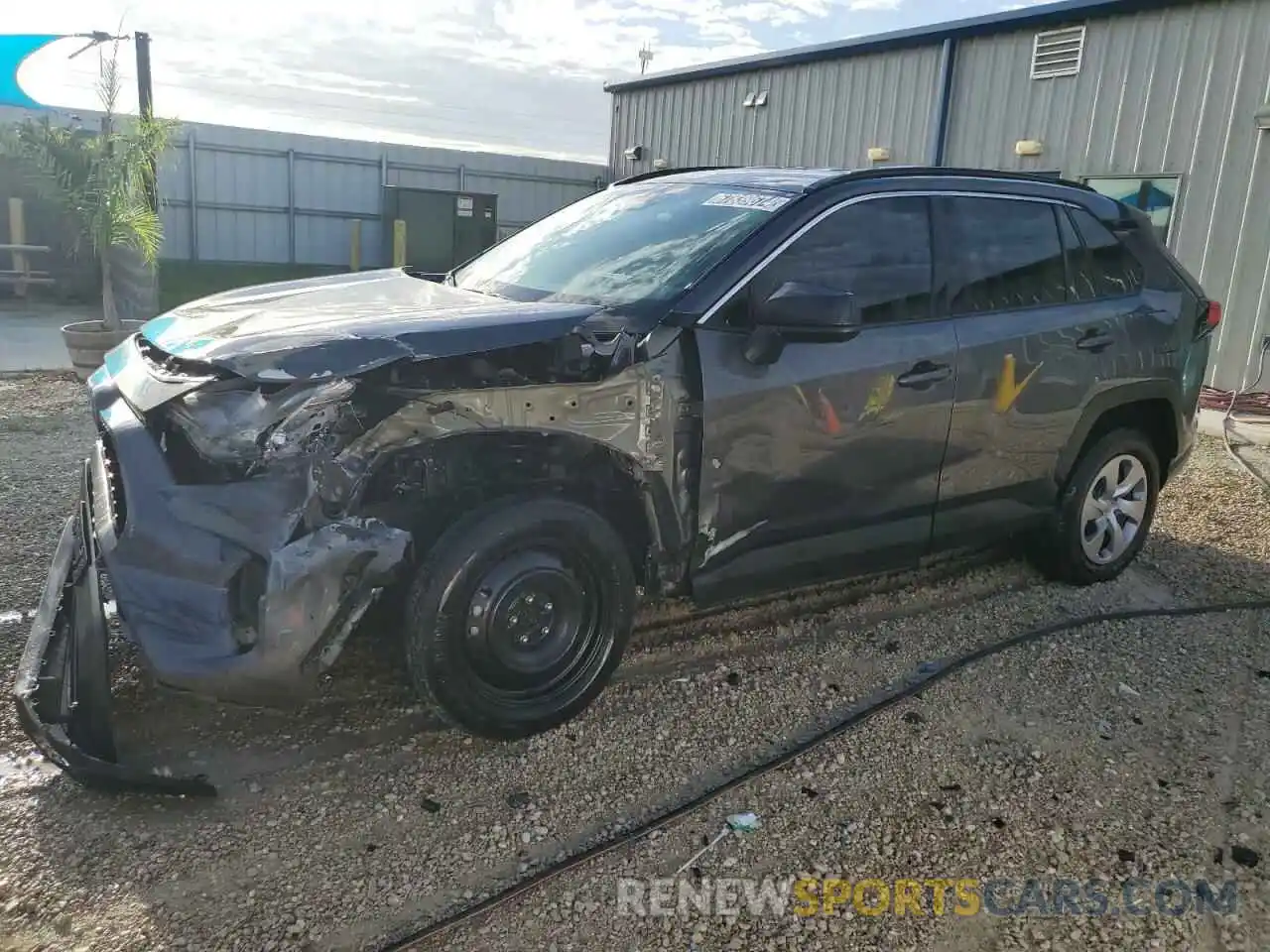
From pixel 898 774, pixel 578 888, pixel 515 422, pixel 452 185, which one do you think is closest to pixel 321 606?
pixel 515 422

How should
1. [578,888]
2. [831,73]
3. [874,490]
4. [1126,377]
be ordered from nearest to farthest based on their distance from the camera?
[578,888], [874,490], [1126,377], [831,73]

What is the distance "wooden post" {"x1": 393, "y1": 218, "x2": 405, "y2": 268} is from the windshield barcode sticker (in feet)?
52.2

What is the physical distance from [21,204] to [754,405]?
15.0m

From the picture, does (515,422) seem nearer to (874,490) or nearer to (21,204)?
(874,490)

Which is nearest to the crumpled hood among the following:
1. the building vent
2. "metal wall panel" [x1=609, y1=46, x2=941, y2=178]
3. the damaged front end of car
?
the damaged front end of car

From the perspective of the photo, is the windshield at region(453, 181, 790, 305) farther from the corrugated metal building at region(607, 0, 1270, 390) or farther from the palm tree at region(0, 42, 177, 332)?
the corrugated metal building at region(607, 0, 1270, 390)

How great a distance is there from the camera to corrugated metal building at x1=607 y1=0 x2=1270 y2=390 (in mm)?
9789

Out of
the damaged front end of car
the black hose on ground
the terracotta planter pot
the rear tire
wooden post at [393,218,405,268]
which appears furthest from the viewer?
wooden post at [393,218,405,268]

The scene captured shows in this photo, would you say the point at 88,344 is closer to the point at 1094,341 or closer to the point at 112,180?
the point at 112,180

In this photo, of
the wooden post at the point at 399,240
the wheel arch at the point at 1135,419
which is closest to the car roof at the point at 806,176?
the wheel arch at the point at 1135,419

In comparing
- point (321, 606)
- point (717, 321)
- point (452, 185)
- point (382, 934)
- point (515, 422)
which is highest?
point (452, 185)

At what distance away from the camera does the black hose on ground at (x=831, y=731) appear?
240 centimetres

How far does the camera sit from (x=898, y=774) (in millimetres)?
3137

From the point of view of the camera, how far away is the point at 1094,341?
4.31 m
